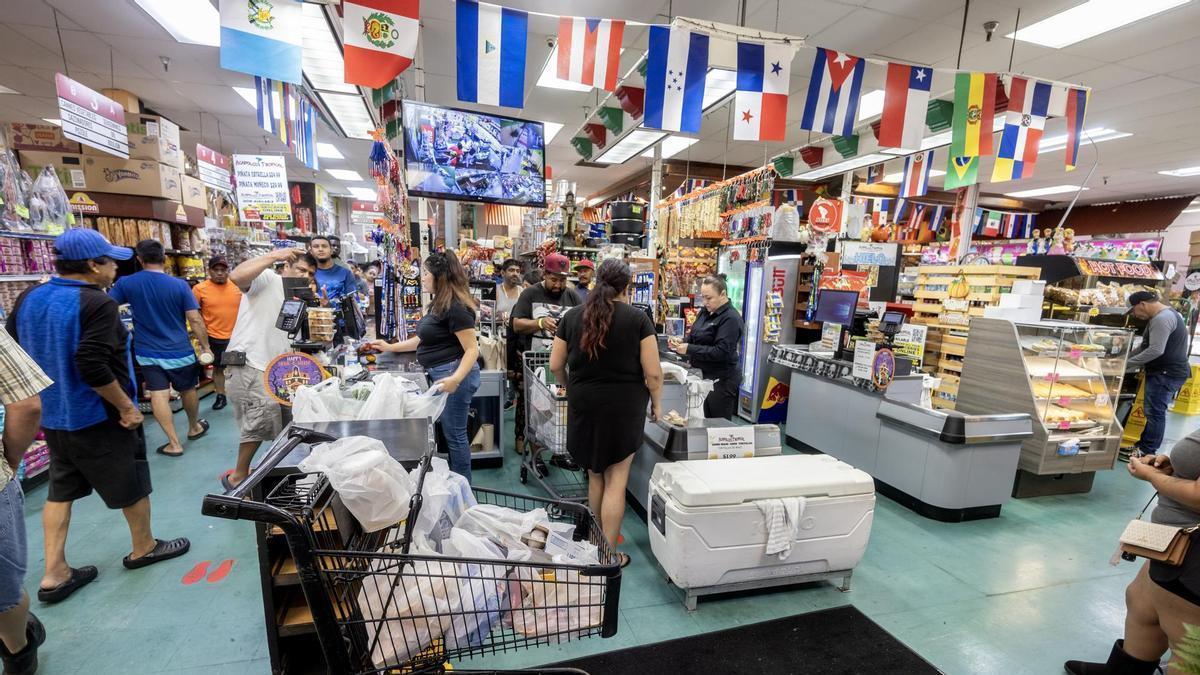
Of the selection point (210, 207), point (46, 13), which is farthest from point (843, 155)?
point (210, 207)

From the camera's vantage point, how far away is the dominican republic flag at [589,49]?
3551mm

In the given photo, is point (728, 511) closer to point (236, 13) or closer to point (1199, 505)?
point (1199, 505)

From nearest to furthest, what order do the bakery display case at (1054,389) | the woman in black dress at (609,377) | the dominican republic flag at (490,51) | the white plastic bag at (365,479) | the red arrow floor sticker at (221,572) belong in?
1. the white plastic bag at (365,479)
2. the woman in black dress at (609,377)
3. the red arrow floor sticker at (221,572)
4. the dominican republic flag at (490,51)
5. the bakery display case at (1054,389)

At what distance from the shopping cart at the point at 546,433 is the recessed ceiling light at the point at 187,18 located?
428 centimetres

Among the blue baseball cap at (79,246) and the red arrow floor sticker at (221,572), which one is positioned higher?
the blue baseball cap at (79,246)

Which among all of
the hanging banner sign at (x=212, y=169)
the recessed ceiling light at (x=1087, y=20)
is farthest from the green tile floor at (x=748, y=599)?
the hanging banner sign at (x=212, y=169)

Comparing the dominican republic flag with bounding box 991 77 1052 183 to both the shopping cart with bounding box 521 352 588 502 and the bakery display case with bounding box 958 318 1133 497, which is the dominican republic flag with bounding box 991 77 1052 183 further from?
the shopping cart with bounding box 521 352 588 502

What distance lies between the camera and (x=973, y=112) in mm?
4496

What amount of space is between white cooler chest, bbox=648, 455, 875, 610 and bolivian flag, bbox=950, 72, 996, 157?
13.0 ft

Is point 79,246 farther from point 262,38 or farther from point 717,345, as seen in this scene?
point 717,345

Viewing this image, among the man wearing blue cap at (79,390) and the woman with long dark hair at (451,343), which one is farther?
the woman with long dark hair at (451,343)

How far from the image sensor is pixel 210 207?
8266 mm

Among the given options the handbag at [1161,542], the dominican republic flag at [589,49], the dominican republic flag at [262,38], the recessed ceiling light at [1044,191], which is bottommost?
the handbag at [1161,542]

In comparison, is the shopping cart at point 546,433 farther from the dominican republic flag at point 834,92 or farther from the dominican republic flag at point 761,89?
the dominican republic flag at point 834,92
